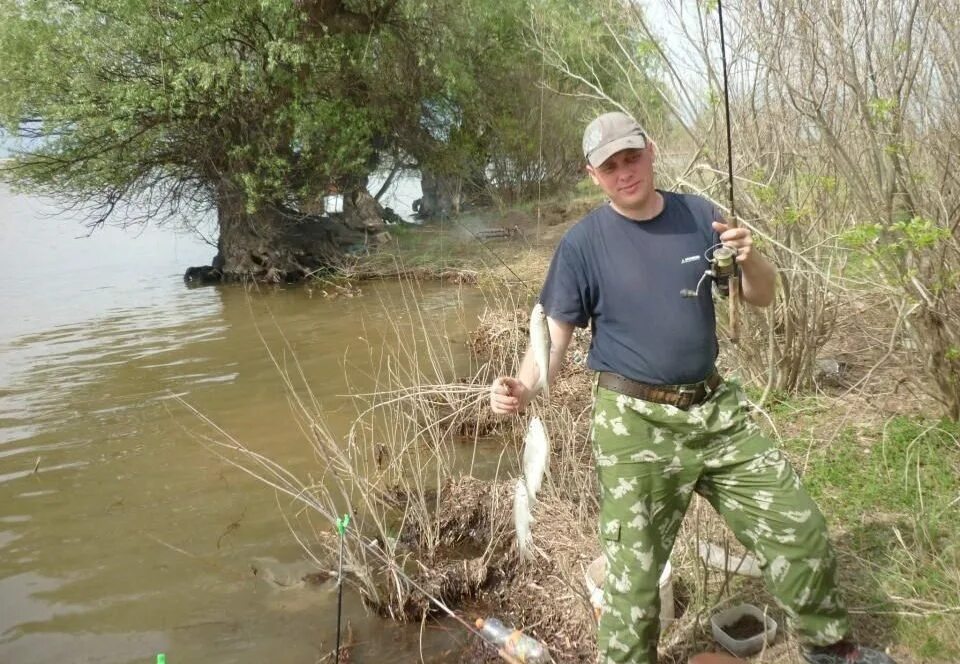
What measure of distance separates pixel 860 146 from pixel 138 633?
4.99 metres

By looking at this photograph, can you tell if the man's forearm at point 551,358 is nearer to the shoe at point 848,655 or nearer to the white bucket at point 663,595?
the white bucket at point 663,595

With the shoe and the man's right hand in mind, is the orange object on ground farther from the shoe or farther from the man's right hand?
the man's right hand

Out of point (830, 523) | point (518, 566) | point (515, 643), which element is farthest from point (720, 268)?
point (518, 566)

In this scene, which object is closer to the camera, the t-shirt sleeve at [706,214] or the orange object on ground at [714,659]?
the t-shirt sleeve at [706,214]

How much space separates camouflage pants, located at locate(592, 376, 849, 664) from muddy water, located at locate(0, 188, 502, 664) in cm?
147

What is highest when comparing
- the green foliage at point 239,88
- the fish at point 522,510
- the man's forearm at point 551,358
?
the green foliage at point 239,88

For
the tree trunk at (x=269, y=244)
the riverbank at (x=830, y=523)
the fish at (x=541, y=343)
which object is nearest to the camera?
the fish at (x=541, y=343)

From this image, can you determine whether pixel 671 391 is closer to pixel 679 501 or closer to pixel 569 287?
pixel 679 501

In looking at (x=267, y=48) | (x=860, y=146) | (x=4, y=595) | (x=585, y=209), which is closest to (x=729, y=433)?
(x=860, y=146)

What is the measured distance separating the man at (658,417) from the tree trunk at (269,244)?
1333 cm

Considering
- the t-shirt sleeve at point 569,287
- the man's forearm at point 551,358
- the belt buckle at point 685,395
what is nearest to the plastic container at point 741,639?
the belt buckle at point 685,395

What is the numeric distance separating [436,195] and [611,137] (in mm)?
21866

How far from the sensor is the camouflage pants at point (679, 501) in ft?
8.25

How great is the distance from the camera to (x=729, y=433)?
102 inches
